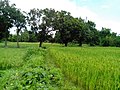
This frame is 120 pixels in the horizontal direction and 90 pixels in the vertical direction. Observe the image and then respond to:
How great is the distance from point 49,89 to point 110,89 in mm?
2659

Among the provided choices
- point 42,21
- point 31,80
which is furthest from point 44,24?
point 31,80

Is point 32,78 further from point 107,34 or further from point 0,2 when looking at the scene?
point 107,34

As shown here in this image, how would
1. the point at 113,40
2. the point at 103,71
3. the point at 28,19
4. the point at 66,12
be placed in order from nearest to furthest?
the point at 103,71
the point at 28,19
the point at 66,12
the point at 113,40

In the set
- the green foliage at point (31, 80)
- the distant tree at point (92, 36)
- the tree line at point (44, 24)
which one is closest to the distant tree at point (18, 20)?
the tree line at point (44, 24)

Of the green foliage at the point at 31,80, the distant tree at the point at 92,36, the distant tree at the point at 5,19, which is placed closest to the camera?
the green foliage at the point at 31,80

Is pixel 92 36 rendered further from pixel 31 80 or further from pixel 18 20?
pixel 31 80

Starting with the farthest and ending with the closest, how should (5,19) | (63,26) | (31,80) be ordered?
1. (63,26)
2. (5,19)
3. (31,80)

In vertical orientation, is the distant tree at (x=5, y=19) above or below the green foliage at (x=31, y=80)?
above

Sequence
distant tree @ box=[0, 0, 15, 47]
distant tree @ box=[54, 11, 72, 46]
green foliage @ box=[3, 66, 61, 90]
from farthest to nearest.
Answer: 1. distant tree @ box=[54, 11, 72, 46]
2. distant tree @ box=[0, 0, 15, 47]
3. green foliage @ box=[3, 66, 61, 90]

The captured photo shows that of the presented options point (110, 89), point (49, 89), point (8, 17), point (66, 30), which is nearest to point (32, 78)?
point (49, 89)

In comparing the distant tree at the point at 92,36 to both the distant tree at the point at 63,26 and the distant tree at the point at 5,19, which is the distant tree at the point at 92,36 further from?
the distant tree at the point at 5,19

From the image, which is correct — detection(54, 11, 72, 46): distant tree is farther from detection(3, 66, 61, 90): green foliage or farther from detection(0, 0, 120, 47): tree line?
detection(3, 66, 61, 90): green foliage

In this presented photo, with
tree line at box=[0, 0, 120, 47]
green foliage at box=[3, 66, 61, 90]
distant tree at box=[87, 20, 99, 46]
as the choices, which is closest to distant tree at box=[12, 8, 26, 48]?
tree line at box=[0, 0, 120, 47]

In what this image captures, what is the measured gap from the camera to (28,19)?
63.3 meters
